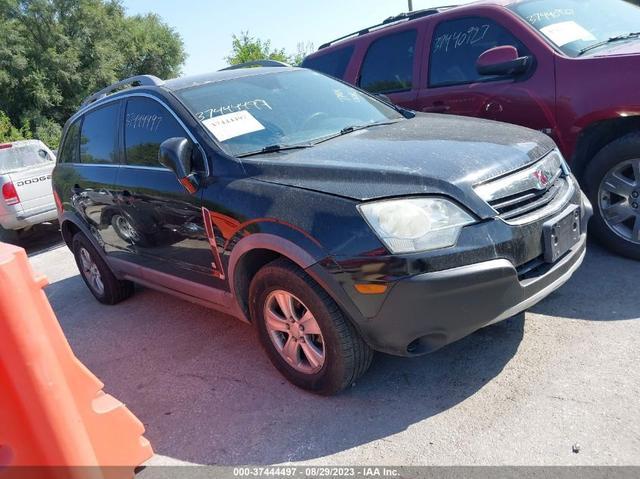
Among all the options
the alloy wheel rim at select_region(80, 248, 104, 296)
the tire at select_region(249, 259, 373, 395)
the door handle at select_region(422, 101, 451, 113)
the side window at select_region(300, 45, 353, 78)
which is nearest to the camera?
the tire at select_region(249, 259, 373, 395)

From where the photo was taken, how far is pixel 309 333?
9.82 feet

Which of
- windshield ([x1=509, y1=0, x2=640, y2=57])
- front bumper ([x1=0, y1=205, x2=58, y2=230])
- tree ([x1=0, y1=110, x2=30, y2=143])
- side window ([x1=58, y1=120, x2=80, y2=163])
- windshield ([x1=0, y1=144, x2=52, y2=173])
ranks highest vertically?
windshield ([x1=509, y1=0, x2=640, y2=57])

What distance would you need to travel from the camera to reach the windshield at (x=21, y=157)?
9.42m

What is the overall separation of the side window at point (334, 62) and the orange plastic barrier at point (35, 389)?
173 inches

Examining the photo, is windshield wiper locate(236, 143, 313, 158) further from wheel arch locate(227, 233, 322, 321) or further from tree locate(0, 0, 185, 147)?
tree locate(0, 0, 185, 147)

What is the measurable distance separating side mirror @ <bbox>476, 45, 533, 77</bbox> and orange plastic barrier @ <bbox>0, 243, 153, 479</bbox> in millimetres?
3431

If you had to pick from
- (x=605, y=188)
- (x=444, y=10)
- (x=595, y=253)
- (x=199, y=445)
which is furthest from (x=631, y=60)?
(x=199, y=445)

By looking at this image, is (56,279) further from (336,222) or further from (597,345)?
(597,345)

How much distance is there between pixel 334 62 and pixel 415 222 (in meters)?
3.87

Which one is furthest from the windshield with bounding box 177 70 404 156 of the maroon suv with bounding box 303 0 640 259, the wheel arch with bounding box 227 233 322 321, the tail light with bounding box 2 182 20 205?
the tail light with bounding box 2 182 20 205

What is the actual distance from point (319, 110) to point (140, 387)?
2.15 meters

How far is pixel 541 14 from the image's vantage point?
14.7ft

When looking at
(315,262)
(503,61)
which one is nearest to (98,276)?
(315,262)

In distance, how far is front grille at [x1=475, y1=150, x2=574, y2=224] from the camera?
2770mm
